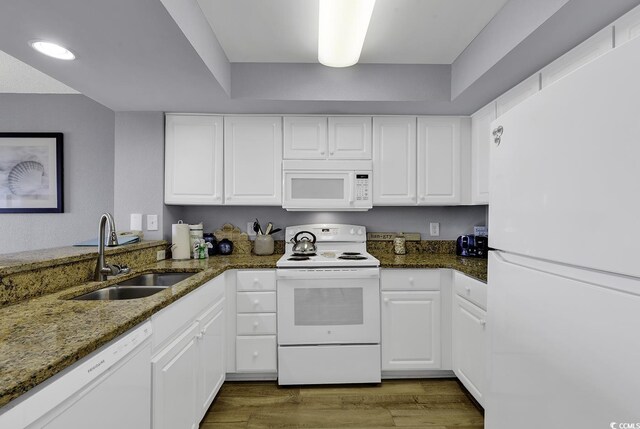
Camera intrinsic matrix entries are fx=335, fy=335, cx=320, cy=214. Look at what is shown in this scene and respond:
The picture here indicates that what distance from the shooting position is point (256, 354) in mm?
2396

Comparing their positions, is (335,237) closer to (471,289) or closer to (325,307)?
(325,307)

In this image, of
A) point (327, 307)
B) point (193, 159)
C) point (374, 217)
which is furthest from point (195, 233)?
point (374, 217)

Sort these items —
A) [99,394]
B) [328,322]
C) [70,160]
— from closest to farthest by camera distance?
[99,394] < [328,322] < [70,160]

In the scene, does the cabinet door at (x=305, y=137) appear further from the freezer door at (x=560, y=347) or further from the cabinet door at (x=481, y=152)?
the freezer door at (x=560, y=347)

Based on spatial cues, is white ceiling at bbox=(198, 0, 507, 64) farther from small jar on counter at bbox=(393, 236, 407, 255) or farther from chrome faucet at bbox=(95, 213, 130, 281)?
small jar on counter at bbox=(393, 236, 407, 255)

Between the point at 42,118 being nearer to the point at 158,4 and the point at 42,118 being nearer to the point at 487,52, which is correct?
the point at 158,4

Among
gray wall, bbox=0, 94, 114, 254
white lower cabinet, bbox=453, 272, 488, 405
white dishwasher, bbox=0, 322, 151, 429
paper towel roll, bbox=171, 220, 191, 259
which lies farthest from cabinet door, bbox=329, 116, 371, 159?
gray wall, bbox=0, 94, 114, 254

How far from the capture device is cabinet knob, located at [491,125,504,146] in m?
1.22

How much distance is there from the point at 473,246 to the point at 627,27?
1.82 m

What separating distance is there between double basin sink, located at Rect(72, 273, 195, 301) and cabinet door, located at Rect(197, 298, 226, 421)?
0.32m

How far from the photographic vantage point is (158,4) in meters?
1.33

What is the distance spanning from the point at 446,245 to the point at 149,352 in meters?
2.56

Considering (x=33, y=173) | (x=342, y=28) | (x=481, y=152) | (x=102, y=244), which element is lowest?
(x=102, y=244)

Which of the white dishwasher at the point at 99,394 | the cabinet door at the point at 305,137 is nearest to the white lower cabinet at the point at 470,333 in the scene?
the cabinet door at the point at 305,137
